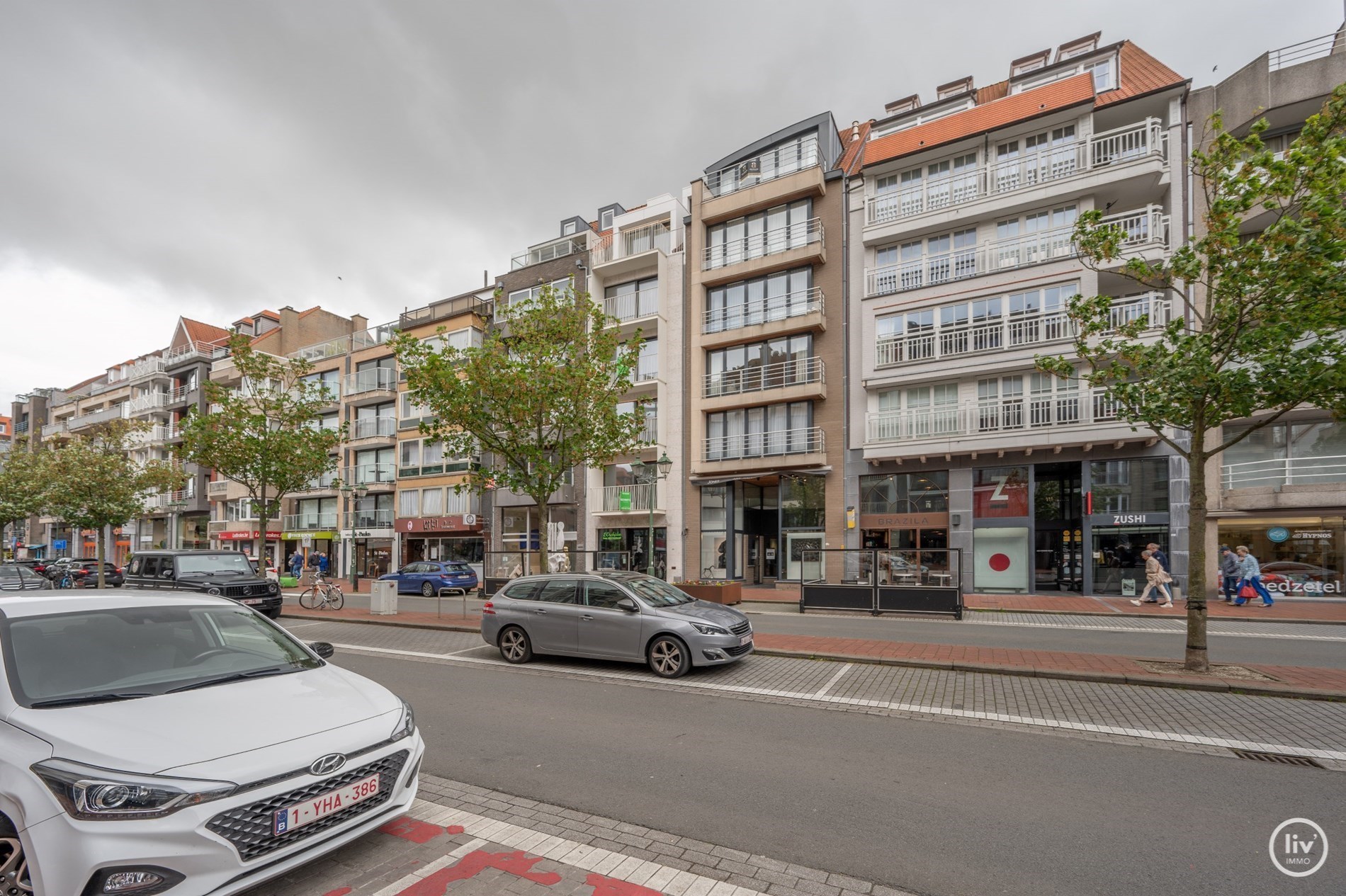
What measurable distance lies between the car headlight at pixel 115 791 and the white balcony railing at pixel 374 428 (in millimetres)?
37047

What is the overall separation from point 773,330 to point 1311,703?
21.3 metres

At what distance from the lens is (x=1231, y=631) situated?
13.4m

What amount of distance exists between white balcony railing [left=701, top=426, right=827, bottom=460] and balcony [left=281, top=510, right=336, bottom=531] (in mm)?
25454

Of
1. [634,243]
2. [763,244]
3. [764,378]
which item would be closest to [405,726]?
[764,378]

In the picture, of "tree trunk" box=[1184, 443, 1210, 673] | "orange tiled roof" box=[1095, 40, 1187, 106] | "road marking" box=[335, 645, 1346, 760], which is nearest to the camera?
"road marking" box=[335, 645, 1346, 760]

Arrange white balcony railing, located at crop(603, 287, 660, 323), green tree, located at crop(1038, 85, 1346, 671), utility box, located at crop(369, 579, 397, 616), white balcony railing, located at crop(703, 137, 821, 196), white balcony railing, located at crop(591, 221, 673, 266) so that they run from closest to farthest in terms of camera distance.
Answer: green tree, located at crop(1038, 85, 1346, 671) < utility box, located at crop(369, 579, 397, 616) < white balcony railing, located at crop(703, 137, 821, 196) < white balcony railing, located at crop(603, 287, 660, 323) < white balcony railing, located at crop(591, 221, 673, 266)

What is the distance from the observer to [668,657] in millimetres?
8992

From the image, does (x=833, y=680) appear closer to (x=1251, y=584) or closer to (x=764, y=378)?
(x=1251, y=584)

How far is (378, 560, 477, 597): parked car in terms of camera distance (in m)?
25.7

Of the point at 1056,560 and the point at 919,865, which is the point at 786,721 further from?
the point at 1056,560

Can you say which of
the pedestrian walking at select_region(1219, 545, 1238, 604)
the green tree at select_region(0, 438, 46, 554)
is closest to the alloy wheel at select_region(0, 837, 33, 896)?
the pedestrian walking at select_region(1219, 545, 1238, 604)

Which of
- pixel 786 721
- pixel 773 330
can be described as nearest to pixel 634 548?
pixel 773 330

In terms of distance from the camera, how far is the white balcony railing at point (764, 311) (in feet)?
87.4

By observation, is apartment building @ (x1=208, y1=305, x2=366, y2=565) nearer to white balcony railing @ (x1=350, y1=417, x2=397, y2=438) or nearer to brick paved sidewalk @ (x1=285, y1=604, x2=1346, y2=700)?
white balcony railing @ (x1=350, y1=417, x2=397, y2=438)
